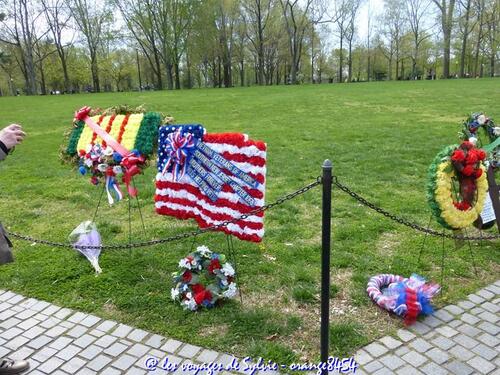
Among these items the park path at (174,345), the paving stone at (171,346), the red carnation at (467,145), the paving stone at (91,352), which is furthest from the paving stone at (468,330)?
the paving stone at (91,352)

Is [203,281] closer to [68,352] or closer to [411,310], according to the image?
[68,352]

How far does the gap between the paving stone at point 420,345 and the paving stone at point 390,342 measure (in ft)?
0.35

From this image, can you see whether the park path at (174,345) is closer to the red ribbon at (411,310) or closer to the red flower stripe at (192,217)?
the red ribbon at (411,310)

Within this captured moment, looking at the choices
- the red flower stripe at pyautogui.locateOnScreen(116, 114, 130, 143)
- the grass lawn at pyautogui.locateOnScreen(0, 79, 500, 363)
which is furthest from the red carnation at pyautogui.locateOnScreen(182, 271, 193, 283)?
the red flower stripe at pyautogui.locateOnScreen(116, 114, 130, 143)

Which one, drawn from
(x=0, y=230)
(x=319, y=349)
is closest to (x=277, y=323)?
(x=319, y=349)

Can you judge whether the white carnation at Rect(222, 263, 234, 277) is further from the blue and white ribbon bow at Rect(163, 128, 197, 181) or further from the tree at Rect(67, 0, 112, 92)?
the tree at Rect(67, 0, 112, 92)

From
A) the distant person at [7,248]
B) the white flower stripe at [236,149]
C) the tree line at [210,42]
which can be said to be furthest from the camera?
the tree line at [210,42]

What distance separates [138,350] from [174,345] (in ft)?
1.01

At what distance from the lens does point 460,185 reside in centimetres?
468

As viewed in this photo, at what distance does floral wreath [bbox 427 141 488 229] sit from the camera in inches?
173

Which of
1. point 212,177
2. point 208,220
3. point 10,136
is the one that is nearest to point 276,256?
point 208,220

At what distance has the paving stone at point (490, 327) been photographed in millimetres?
3914

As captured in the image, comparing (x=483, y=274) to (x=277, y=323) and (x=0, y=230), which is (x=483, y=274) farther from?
(x=0, y=230)

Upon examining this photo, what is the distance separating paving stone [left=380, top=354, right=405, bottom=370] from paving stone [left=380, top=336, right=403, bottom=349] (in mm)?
128
